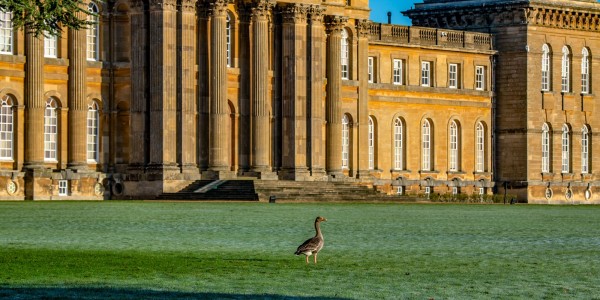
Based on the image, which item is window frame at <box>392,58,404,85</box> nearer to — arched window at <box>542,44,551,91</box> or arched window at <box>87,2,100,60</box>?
arched window at <box>542,44,551,91</box>

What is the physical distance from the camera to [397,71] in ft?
285

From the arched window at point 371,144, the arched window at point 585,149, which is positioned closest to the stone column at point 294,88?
the arched window at point 371,144

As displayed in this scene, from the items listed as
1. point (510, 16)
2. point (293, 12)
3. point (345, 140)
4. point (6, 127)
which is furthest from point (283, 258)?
point (510, 16)

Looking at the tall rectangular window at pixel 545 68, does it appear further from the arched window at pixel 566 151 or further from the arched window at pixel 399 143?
the arched window at pixel 399 143

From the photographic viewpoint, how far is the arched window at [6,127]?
65.4m

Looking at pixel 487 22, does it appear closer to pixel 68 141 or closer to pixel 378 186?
pixel 378 186

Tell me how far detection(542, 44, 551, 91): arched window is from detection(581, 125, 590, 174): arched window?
Answer: 481cm

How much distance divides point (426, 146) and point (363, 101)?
31.3 ft

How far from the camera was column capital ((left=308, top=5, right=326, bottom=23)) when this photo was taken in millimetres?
74438

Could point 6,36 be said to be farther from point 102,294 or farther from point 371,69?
point 102,294

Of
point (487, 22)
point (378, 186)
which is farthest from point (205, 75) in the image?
point (487, 22)

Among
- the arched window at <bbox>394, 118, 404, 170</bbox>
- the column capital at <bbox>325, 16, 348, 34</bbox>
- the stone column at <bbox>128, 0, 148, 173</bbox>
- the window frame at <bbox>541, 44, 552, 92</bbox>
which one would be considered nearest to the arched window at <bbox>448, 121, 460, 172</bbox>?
the arched window at <bbox>394, 118, 404, 170</bbox>

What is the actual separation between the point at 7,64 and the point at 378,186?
2474cm

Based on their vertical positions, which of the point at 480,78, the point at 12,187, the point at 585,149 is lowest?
the point at 12,187
